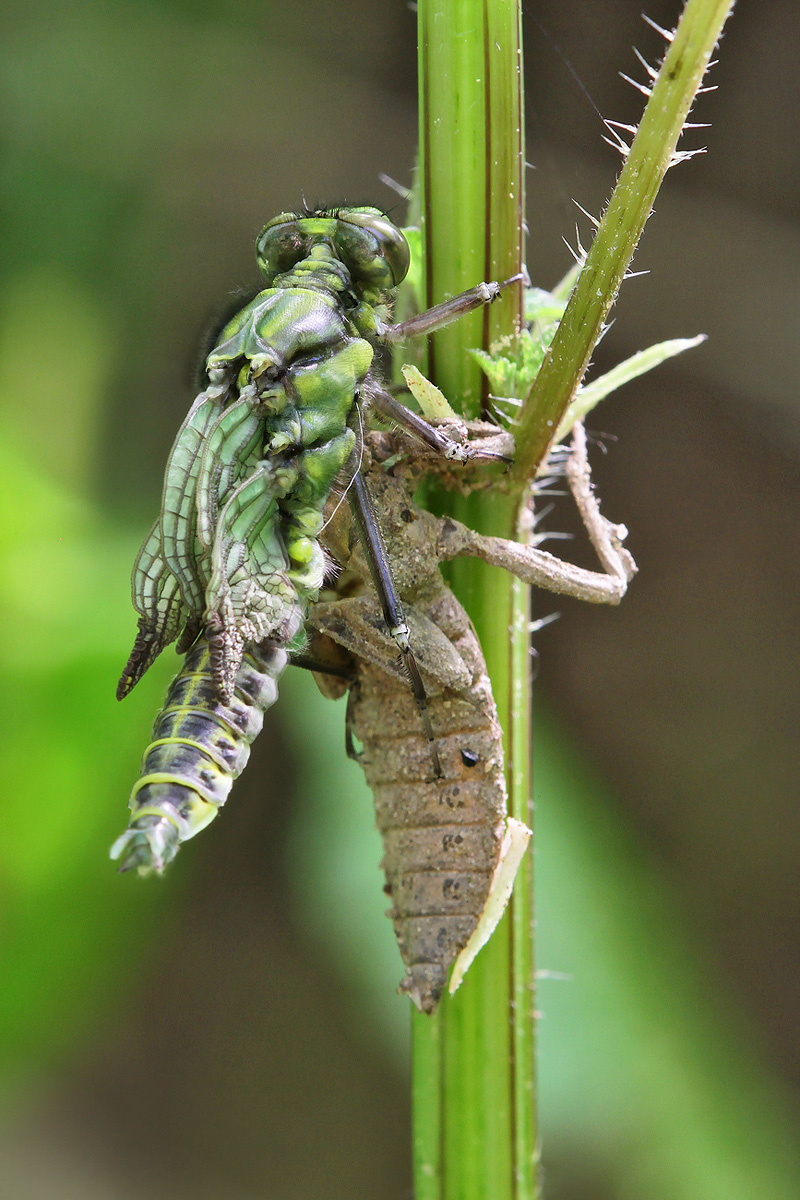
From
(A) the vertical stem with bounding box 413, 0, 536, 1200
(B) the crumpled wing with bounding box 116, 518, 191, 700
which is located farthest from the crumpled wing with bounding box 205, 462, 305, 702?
(A) the vertical stem with bounding box 413, 0, 536, 1200

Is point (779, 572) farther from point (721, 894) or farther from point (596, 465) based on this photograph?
point (721, 894)

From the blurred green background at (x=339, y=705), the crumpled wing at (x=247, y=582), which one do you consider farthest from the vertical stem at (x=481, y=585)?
the blurred green background at (x=339, y=705)

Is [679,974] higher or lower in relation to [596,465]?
lower

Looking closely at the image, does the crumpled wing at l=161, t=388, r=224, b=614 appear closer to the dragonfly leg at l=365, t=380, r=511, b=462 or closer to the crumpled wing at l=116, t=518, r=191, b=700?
the crumpled wing at l=116, t=518, r=191, b=700

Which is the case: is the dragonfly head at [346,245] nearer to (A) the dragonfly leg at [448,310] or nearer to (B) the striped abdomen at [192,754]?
(A) the dragonfly leg at [448,310]

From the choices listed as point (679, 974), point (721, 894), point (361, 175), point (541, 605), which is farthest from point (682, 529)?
point (361, 175)

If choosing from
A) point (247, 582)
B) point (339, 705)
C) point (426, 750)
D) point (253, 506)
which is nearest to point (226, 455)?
Result: point (253, 506)
